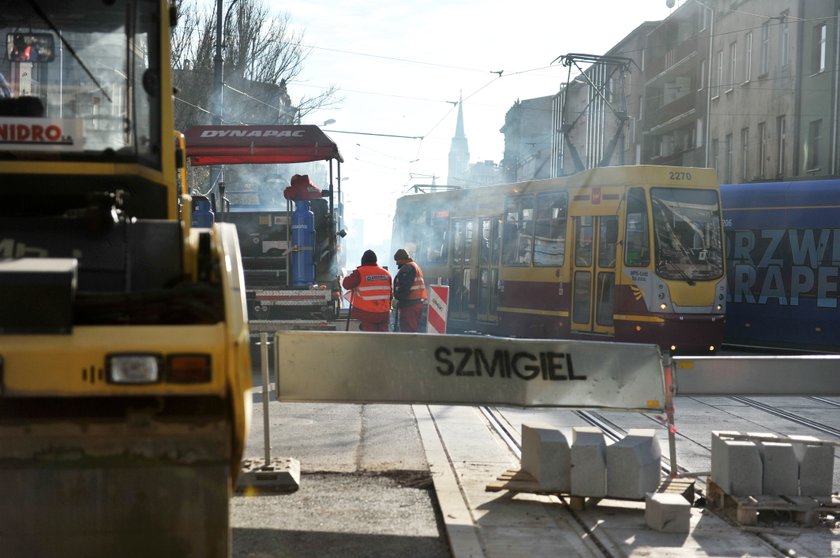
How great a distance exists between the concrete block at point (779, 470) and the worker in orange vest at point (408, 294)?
9.41 metres

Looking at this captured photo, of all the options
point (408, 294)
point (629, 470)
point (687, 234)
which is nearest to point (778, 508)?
point (629, 470)

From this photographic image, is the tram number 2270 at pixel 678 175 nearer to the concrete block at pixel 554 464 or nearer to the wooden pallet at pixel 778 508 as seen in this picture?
the wooden pallet at pixel 778 508

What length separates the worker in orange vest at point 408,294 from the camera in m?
16.4

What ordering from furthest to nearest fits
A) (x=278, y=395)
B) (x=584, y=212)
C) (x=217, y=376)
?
(x=584, y=212), (x=278, y=395), (x=217, y=376)

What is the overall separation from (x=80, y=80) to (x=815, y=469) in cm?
497

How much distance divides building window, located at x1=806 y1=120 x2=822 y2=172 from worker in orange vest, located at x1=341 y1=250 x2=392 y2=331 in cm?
2333

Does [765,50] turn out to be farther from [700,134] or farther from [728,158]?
[700,134]

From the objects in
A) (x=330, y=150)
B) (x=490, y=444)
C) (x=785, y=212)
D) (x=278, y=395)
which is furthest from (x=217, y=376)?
(x=785, y=212)

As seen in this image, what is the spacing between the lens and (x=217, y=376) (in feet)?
13.8

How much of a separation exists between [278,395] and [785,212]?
53.4ft

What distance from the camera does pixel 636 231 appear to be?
19.0 metres

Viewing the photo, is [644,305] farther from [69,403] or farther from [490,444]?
[69,403]

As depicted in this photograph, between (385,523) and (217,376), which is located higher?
(217,376)

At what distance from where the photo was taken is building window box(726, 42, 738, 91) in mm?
42969
